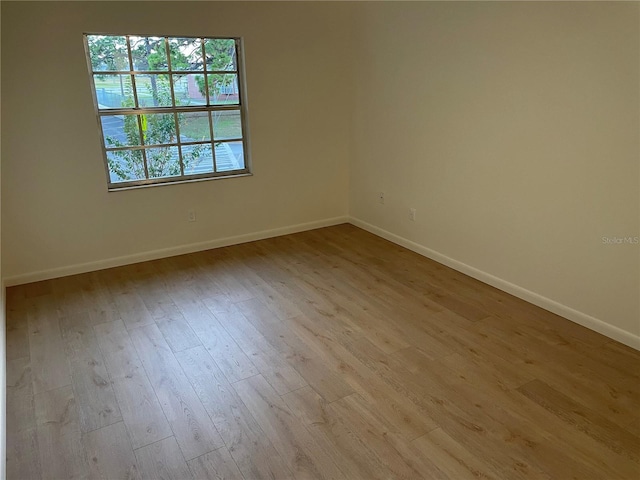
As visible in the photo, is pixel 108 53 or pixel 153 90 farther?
pixel 153 90

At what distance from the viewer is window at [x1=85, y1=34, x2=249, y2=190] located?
350 cm

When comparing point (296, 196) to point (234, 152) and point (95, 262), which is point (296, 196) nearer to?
point (234, 152)

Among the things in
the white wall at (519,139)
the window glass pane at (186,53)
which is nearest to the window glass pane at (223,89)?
the window glass pane at (186,53)

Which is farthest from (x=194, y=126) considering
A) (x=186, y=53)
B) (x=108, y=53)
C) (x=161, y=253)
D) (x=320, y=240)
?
(x=320, y=240)

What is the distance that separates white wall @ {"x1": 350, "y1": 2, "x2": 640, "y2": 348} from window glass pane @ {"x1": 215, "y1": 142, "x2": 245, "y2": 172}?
4.16ft

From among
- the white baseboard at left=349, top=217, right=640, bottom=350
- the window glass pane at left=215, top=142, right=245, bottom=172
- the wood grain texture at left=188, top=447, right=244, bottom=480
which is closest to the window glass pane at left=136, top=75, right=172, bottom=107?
the window glass pane at left=215, top=142, right=245, bottom=172

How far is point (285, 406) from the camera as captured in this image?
214 cm

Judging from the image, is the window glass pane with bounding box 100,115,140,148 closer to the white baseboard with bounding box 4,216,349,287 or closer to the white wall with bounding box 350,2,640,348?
the white baseboard with bounding box 4,216,349,287

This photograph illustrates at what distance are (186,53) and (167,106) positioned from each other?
454mm

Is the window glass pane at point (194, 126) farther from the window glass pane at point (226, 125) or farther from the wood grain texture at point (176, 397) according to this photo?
the wood grain texture at point (176, 397)

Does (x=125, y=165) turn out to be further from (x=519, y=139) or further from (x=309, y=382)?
(x=519, y=139)

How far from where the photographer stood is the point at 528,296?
3096 millimetres

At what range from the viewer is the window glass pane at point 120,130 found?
357cm

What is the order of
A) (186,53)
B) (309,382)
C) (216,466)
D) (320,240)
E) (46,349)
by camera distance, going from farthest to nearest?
(320,240) < (186,53) < (46,349) < (309,382) < (216,466)
